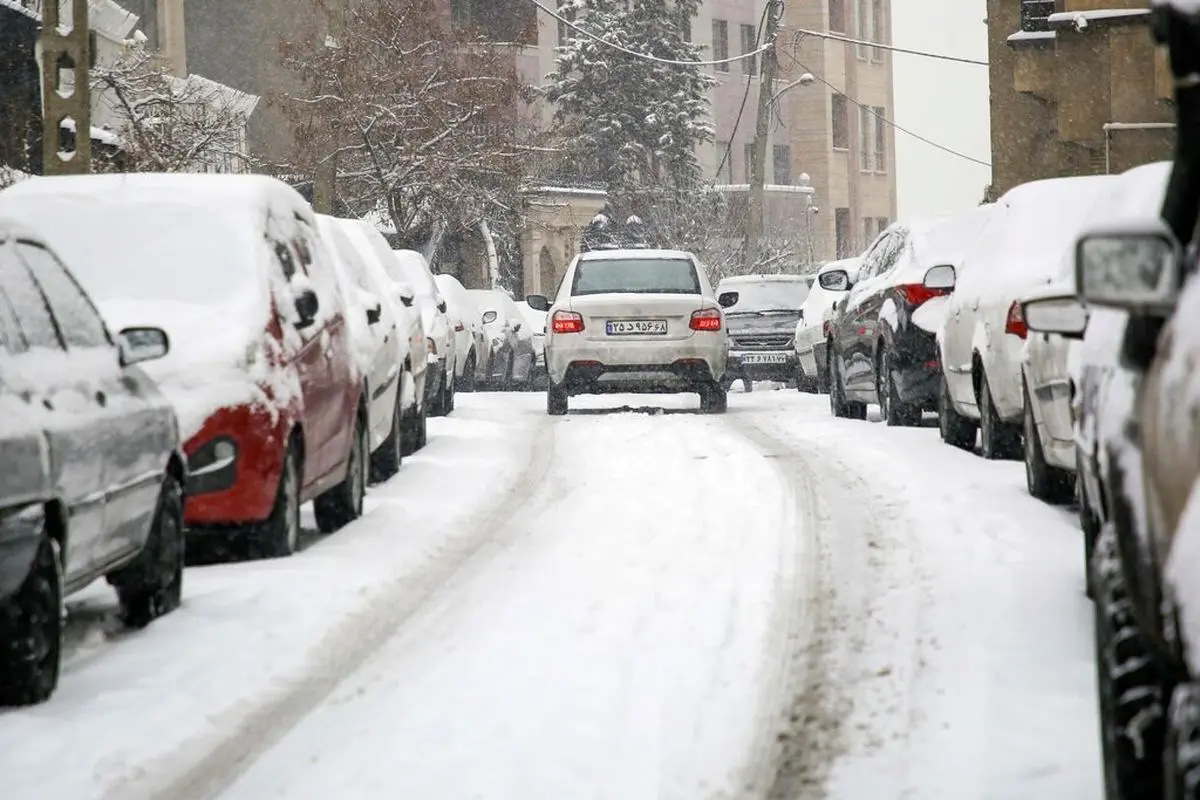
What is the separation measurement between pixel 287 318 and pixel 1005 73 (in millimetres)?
26158

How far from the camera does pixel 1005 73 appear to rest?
35.1 m

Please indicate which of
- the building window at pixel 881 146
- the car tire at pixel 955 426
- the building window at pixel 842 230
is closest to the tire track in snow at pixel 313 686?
the car tire at pixel 955 426

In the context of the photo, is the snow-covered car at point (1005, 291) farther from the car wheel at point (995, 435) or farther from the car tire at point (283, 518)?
the car tire at point (283, 518)

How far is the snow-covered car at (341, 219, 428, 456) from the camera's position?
15586 mm

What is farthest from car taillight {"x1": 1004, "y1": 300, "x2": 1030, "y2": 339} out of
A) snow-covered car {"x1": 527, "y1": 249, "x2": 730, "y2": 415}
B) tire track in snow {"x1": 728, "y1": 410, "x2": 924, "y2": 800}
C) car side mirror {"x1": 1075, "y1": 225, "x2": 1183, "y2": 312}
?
snow-covered car {"x1": 527, "y1": 249, "x2": 730, "y2": 415}

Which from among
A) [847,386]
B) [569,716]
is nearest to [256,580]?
[569,716]

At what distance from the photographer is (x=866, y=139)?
88.9m

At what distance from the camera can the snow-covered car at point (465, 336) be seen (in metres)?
26.0

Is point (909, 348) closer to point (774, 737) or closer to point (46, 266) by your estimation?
point (46, 266)

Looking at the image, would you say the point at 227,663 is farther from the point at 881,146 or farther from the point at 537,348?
the point at 881,146

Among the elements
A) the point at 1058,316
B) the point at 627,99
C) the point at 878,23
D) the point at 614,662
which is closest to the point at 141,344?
the point at 614,662

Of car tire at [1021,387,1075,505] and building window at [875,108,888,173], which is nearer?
car tire at [1021,387,1075,505]

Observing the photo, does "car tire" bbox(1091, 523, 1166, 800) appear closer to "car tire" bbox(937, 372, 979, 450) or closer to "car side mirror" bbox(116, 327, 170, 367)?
"car side mirror" bbox(116, 327, 170, 367)

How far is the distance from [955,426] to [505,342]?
18499mm
